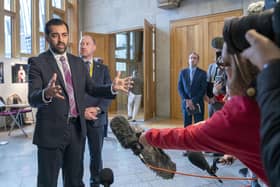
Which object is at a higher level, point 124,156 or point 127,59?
point 127,59

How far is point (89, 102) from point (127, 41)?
884cm

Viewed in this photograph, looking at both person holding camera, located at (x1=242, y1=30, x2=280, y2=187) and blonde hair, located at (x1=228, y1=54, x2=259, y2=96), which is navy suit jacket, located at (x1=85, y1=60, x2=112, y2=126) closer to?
blonde hair, located at (x1=228, y1=54, x2=259, y2=96)

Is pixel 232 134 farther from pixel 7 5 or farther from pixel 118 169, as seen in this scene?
pixel 7 5

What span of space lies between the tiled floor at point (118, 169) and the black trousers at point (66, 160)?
114cm

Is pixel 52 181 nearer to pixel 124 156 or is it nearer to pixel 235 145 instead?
pixel 235 145

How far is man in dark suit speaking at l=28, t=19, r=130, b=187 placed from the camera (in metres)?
1.97

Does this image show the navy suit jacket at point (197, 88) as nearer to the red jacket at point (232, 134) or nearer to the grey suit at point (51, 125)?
the grey suit at point (51, 125)

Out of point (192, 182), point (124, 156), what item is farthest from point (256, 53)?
point (124, 156)

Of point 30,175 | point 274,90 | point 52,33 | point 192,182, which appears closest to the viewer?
point 274,90

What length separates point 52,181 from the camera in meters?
2.00

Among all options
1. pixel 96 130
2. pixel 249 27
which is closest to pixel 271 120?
pixel 249 27

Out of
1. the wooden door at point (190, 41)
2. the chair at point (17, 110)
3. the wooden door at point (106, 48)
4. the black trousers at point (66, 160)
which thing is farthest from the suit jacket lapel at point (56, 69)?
the wooden door at point (106, 48)

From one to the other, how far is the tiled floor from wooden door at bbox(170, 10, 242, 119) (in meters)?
3.25

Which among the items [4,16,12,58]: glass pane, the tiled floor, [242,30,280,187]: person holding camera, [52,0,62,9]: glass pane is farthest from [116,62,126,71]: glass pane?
[242,30,280,187]: person holding camera
